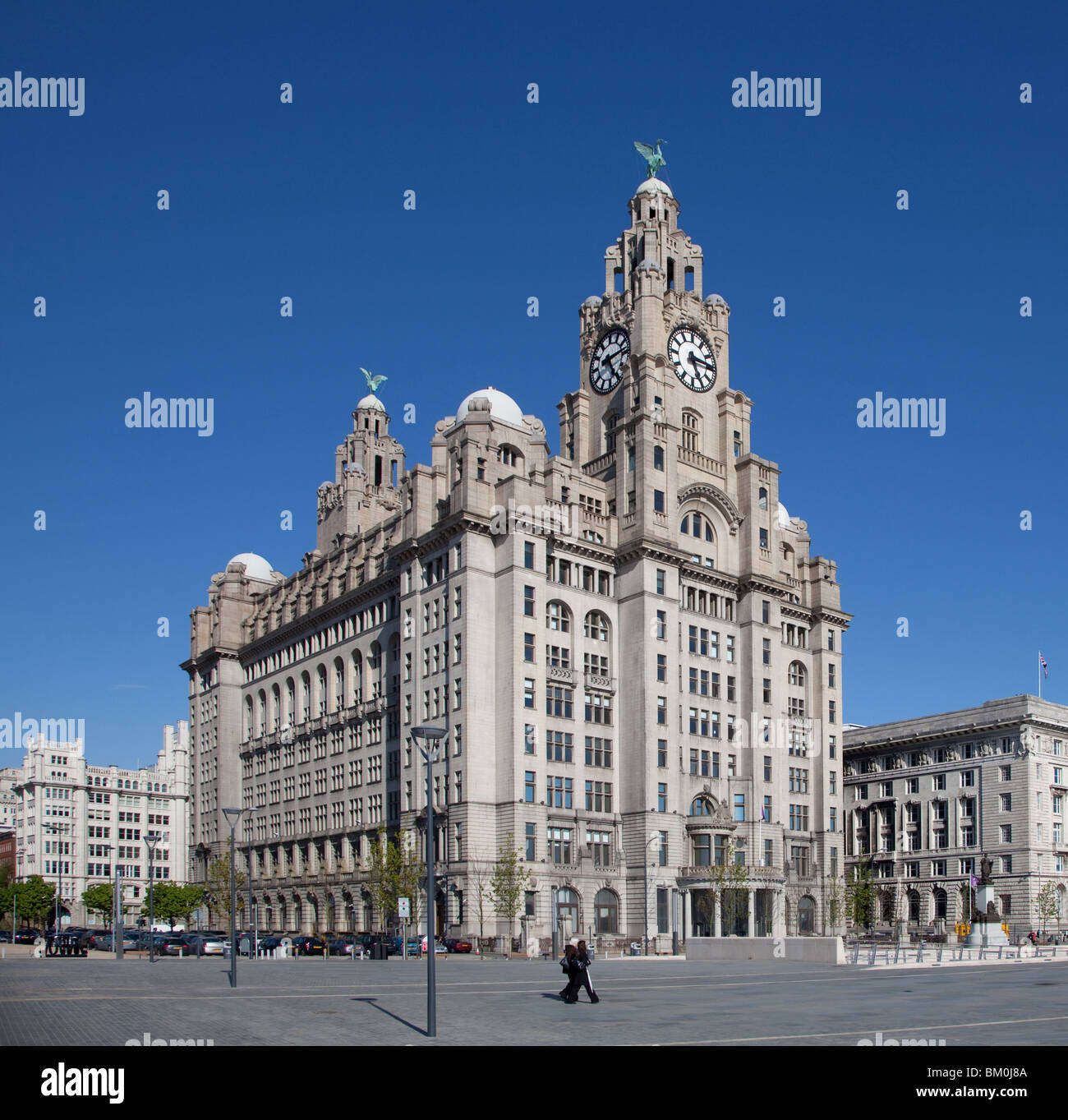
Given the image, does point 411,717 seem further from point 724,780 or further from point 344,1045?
point 344,1045

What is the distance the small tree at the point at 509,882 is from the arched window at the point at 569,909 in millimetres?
4384

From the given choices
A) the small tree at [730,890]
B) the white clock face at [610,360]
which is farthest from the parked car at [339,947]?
the white clock face at [610,360]

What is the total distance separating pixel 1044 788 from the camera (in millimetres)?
117438

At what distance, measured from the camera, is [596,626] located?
95.2 metres

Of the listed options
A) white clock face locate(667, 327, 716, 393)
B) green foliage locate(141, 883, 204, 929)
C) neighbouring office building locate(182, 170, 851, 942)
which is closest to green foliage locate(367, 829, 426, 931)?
neighbouring office building locate(182, 170, 851, 942)

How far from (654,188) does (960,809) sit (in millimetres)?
67051

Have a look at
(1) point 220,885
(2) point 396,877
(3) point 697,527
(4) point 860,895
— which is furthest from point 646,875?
(1) point 220,885

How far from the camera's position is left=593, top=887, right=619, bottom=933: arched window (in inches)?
3561

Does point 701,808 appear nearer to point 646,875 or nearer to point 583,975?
point 646,875

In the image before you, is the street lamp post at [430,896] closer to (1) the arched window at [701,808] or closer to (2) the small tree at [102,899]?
(1) the arched window at [701,808]

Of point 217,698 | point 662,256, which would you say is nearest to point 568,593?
point 662,256

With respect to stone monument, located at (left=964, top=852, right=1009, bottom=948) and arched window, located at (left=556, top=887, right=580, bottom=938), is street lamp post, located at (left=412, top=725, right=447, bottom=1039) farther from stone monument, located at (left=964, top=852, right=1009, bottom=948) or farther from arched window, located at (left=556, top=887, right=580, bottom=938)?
arched window, located at (left=556, top=887, right=580, bottom=938)

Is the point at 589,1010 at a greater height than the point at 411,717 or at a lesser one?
lesser
